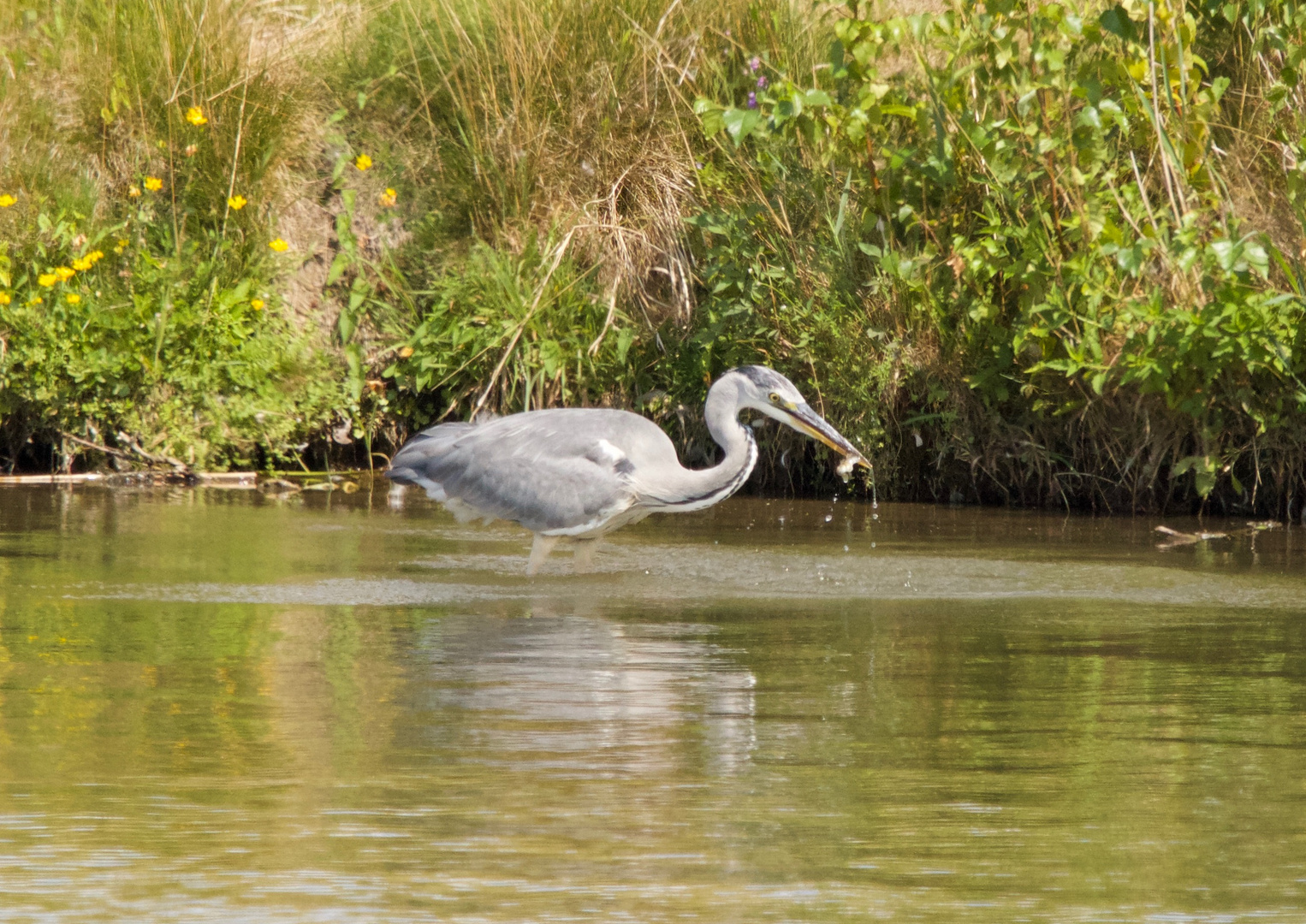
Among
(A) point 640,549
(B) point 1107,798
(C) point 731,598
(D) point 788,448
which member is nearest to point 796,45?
(D) point 788,448

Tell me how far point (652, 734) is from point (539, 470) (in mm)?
3075

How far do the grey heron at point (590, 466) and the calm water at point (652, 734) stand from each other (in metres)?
0.23

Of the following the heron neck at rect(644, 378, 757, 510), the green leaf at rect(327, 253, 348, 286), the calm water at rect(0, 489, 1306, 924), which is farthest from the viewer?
the green leaf at rect(327, 253, 348, 286)

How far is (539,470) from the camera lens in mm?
7023

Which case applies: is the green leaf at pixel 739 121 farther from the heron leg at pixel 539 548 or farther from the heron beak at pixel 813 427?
the heron leg at pixel 539 548

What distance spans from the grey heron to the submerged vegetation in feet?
4.58

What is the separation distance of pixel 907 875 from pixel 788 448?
6.44 metres

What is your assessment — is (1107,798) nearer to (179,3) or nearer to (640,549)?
(640,549)

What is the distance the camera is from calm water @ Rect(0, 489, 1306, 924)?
290cm

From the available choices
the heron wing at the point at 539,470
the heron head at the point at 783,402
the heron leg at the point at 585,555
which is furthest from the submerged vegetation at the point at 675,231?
the heron leg at the point at 585,555

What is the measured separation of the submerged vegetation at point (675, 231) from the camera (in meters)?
8.03

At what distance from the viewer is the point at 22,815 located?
3.24 m

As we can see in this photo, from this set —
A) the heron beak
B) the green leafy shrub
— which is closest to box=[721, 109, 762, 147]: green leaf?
the green leafy shrub

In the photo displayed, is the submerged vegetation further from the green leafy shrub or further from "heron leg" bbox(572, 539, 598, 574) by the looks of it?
"heron leg" bbox(572, 539, 598, 574)
